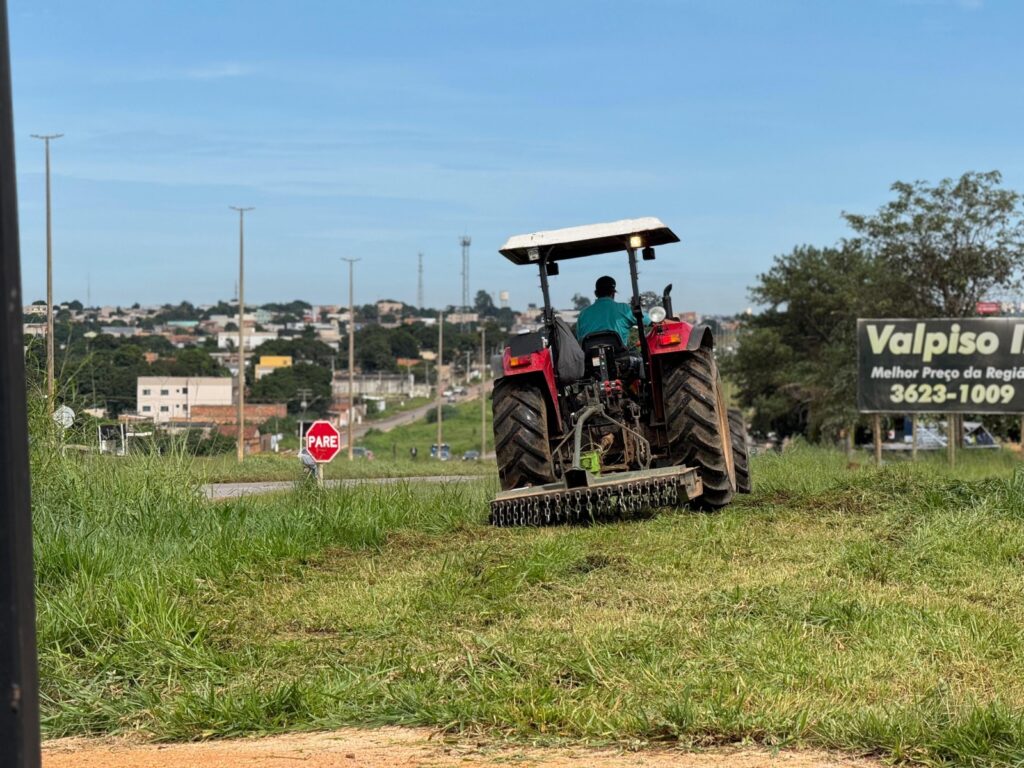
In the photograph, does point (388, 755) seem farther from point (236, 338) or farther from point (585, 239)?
point (236, 338)

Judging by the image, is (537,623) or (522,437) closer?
A: (537,623)

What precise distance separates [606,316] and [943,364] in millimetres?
14826

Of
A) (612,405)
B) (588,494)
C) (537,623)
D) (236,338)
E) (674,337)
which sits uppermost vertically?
(236,338)

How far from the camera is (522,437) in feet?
38.8

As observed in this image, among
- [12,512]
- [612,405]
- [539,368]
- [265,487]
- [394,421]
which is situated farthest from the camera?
[394,421]

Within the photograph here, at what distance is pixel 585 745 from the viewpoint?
5426mm

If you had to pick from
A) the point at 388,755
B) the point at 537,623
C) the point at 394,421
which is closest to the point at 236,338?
the point at 394,421

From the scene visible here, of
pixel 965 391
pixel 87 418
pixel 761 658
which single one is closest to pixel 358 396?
pixel 965 391

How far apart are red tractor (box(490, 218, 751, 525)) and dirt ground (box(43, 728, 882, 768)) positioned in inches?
225

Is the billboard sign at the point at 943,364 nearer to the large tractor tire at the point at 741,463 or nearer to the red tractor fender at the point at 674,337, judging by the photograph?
the large tractor tire at the point at 741,463

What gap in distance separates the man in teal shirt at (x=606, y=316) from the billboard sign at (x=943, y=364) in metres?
13.8

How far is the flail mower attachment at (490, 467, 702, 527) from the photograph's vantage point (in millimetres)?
11125

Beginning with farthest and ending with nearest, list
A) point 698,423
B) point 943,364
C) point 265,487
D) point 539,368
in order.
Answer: point 943,364 < point 265,487 < point 539,368 < point 698,423

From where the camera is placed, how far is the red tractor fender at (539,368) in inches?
470
